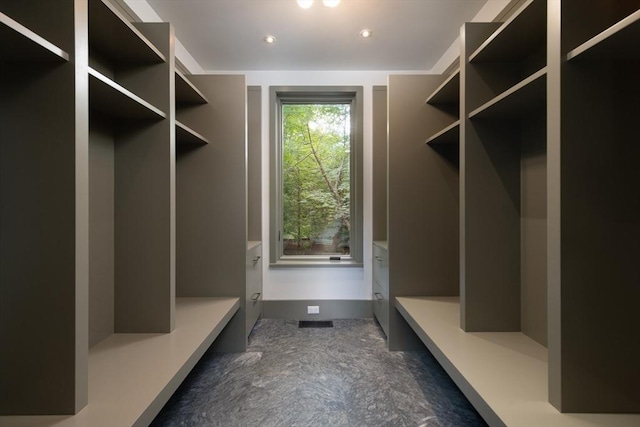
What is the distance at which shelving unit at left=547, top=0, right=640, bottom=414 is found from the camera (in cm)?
97

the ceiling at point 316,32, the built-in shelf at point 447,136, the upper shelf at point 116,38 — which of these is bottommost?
the built-in shelf at point 447,136

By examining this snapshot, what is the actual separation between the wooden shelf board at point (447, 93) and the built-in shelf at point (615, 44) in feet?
3.30

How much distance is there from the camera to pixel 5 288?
3.18 ft

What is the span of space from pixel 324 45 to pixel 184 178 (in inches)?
67.2

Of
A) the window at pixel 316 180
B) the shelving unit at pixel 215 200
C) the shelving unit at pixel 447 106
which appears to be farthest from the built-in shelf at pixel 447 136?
the shelving unit at pixel 215 200

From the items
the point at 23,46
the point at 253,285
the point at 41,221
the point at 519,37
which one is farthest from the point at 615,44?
the point at 253,285

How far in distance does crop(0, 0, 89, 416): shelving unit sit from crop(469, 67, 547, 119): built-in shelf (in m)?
1.61

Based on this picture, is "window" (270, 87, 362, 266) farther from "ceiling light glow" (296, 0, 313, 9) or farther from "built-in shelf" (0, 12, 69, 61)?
"built-in shelf" (0, 12, 69, 61)

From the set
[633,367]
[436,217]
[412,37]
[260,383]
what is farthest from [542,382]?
[412,37]

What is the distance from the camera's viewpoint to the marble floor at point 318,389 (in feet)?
5.24

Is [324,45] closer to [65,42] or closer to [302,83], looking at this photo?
[302,83]

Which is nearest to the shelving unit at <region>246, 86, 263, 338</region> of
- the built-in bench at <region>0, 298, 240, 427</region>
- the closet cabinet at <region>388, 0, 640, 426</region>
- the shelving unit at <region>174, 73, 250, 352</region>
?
the shelving unit at <region>174, 73, 250, 352</region>

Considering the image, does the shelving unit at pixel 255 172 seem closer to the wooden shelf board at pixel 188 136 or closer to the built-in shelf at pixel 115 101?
the wooden shelf board at pixel 188 136

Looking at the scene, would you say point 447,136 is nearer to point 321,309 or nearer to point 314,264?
point 314,264
